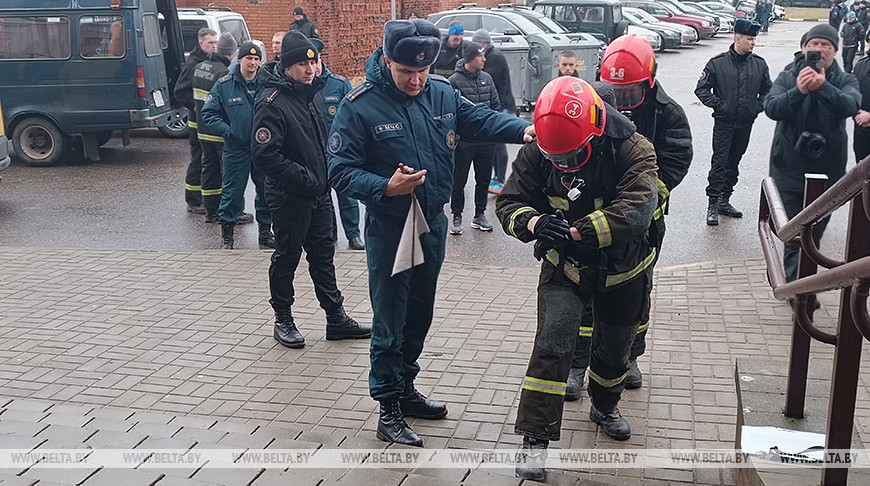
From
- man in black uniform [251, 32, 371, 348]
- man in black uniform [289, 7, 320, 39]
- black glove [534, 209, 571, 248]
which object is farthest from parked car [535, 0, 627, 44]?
black glove [534, 209, 571, 248]

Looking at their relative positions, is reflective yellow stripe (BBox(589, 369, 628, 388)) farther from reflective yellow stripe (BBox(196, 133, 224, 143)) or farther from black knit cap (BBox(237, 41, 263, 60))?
reflective yellow stripe (BBox(196, 133, 224, 143))

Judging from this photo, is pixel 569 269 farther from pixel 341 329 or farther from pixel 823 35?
pixel 823 35

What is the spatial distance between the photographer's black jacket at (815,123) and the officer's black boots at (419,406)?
12.4 feet

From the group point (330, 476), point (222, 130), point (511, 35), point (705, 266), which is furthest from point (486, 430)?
point (511, 35)

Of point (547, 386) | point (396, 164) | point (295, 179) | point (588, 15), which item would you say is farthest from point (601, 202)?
point (588, 15)

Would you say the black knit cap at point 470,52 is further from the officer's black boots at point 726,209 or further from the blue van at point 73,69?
the blue van at point 73,69

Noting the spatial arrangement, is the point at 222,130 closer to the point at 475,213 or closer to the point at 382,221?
the point at 475,213

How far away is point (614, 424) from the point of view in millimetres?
4426

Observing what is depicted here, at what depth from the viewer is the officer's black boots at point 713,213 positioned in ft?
30.3

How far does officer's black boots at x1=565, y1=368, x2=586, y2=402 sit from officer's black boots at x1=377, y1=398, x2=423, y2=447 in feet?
3.08

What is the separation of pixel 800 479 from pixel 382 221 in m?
2.08

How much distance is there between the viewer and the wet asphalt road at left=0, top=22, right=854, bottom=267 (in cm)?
866

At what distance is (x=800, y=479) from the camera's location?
3.30 meters

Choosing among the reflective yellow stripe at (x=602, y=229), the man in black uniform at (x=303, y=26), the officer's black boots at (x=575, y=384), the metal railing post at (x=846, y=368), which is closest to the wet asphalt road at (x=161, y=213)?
the officer's black boots at (x=575, y=384)
